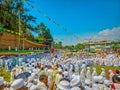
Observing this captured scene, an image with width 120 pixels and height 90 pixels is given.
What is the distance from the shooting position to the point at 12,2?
38.2m

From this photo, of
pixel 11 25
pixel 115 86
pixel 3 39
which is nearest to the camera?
pixel 115 86

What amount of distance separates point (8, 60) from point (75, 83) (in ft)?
58.0

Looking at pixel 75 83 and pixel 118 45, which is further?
pixel 118 45

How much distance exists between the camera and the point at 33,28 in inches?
1781

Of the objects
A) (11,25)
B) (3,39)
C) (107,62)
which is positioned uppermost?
(11,25)

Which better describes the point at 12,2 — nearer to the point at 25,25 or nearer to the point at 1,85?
the point at 25,25

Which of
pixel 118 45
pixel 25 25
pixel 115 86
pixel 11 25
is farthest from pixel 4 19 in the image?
pixel 115 86

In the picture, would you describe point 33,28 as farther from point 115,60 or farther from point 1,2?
point 115,60

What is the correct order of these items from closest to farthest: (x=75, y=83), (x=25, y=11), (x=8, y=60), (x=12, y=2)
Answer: (x=75, y=83)
(x=8, y=60)
(x=12, y=2)
(x=25, y=11)

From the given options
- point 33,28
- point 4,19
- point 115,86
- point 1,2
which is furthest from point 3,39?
point 115,86

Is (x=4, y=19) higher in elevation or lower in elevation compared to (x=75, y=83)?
higher

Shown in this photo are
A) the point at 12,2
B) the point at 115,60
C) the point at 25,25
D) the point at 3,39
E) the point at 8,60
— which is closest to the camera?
the point at 8,60

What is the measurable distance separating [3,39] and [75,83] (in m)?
23.5

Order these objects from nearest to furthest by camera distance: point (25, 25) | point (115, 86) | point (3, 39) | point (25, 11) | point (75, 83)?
point (75, 83) < point (115, 86) < point (3, 39) < point (25, 25) < point (25, 11)
